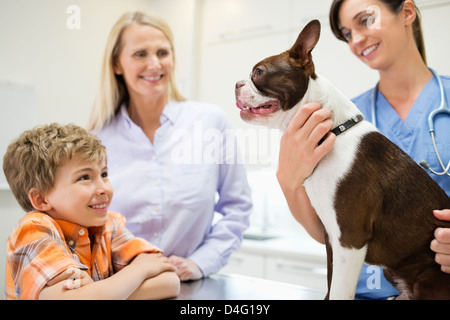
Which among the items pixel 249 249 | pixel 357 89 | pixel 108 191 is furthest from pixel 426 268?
pixel 249 249

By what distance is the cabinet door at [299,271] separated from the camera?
1.22 m

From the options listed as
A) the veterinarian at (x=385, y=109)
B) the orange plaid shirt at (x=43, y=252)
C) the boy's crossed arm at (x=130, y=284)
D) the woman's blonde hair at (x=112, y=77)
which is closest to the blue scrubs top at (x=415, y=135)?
the veterinarian at (x=385, y=109)

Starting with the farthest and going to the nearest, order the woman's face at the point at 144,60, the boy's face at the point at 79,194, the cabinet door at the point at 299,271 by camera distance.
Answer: the cabinet door at the point at 299,271 → the woman's face at the point at 144,60 → the boy's face at the point at 79,194

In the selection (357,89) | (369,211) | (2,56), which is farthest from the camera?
(357,89)

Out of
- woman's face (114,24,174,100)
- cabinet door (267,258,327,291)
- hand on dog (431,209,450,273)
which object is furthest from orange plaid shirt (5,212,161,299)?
cabinet door (267,258,327,291)

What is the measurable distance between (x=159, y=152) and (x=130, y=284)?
406 mm

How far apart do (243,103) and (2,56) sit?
0.43 metres

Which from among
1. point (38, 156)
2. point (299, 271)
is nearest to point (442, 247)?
point (38, 156)

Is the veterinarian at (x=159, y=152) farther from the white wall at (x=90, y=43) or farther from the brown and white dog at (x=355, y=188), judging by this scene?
the brown and white dog at (x=355, y=188)

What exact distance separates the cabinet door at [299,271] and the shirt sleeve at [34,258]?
748mm

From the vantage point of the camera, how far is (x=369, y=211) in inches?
20.4

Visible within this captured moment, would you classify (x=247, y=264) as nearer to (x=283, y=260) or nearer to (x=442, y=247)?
(x=283, y=260)

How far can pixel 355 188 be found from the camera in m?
0.52
